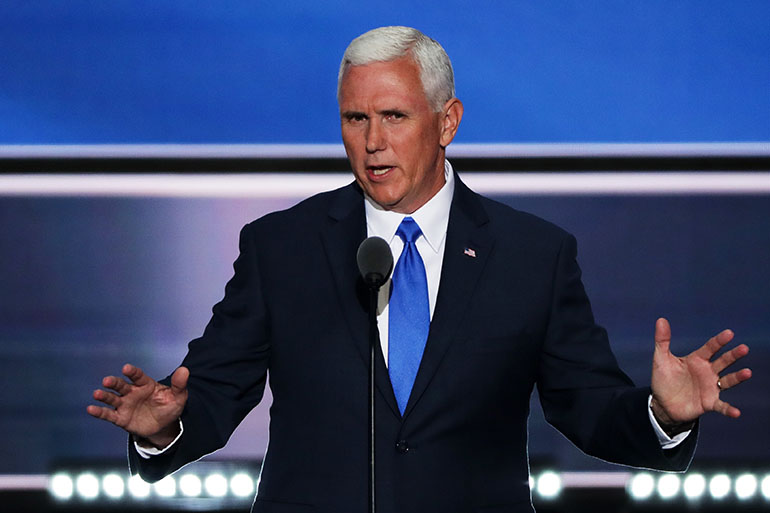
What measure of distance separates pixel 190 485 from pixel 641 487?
1543 mm

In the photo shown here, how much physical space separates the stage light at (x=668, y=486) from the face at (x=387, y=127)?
188 cm

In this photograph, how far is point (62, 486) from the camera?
11.2 feet

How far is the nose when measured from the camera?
1.96m

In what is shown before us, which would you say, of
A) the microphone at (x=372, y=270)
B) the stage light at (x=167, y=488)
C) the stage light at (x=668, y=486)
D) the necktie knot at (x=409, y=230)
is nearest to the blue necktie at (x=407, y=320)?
the necktie knot at (x=409, y=230)

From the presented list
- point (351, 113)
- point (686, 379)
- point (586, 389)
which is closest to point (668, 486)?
point (586, 389)

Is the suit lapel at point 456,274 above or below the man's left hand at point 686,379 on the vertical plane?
above

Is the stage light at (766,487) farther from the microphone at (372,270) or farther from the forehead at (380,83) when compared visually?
the microphone at (372,270)

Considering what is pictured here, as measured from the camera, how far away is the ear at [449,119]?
2141 mm

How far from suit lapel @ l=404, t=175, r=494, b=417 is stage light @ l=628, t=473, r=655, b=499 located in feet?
5.53

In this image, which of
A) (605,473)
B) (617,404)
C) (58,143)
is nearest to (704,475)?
(605,473)

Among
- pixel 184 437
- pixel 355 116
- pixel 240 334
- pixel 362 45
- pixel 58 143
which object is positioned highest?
pixel 58 143

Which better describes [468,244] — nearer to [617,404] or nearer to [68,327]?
[617,404]

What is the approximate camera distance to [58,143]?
11.3ft

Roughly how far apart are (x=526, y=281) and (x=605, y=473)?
64.2 inches
